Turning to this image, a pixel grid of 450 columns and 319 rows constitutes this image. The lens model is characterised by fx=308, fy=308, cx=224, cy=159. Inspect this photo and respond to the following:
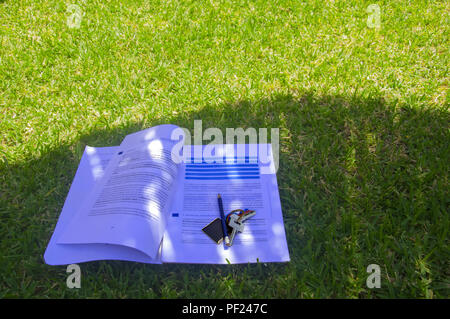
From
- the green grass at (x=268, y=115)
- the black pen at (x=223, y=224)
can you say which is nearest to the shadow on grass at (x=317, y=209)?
the green grass at (x=268, y=115)

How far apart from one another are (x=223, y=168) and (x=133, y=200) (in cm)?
49

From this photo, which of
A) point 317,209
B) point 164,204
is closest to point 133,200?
point 164,204

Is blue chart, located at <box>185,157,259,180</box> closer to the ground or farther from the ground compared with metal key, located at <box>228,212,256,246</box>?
farther from the ground

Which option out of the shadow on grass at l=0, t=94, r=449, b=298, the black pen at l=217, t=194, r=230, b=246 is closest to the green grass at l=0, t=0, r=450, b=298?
the shadow on grass at l=0, t=94, r=449, b=298

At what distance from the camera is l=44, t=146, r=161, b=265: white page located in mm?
1250

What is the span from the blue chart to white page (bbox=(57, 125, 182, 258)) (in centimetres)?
11

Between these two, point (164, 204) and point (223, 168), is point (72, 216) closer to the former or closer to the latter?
point (164, 204)

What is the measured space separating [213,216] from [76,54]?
1.86 m

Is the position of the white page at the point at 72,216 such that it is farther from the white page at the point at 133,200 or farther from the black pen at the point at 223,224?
the black pen at the point at 223,224

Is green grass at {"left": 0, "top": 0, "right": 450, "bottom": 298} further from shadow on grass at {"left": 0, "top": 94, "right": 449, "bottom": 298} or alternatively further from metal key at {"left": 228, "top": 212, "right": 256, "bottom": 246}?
metal key at {"left": 228, "top": 212, "right": 256, "bottom": 246}

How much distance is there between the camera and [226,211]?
1.41 meters

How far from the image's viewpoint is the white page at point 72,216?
1.25m

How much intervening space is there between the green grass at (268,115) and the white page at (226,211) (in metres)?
0.06

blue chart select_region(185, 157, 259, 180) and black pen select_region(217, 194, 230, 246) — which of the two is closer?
black pen select_region(217, 194, 230, 246)
